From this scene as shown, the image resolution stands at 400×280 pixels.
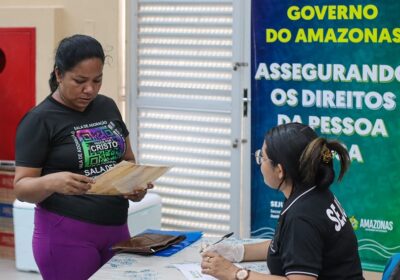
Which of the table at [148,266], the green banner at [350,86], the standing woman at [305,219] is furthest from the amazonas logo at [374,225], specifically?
the standing woman at [305,219]

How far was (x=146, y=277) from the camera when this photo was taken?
7.77ft

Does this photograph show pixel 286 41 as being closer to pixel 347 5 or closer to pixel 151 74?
pixel 347 5

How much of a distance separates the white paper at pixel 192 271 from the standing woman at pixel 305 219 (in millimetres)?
155

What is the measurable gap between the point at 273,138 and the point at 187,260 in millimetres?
688

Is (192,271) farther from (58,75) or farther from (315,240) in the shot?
(58,75)

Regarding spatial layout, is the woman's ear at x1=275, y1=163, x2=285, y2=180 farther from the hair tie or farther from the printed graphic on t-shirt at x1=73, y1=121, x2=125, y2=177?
the printed graphic on t-shirt at x1=73, y1=121, x2=125, y2=177

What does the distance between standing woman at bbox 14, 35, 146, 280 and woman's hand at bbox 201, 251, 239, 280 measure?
1.75ft

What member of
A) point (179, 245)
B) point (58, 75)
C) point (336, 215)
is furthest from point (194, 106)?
point (336, 215)

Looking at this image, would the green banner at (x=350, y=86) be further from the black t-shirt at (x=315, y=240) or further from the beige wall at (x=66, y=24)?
the black t-shirt at (x=315, y=240)

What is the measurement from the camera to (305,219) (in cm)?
203

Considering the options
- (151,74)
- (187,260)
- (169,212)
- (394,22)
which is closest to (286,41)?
(394,22)

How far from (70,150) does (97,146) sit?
0.35ft

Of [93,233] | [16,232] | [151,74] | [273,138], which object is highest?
[151,74]

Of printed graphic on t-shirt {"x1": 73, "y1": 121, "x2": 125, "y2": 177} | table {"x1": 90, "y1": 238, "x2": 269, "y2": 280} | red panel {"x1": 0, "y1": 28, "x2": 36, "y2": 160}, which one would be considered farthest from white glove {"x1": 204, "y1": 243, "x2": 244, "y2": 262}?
red panel {"x1": 0, "y1": 28, "x2": 36, "y2": 160}
